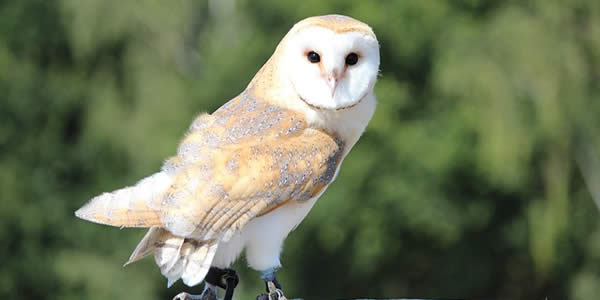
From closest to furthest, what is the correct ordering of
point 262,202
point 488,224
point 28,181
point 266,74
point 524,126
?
point 262,202 → point 266,74 → point 524,126 → point 488,224 → point 28,181

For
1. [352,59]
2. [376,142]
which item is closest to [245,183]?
[352,59]

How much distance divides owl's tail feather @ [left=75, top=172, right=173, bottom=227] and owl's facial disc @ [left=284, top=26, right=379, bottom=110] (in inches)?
17.4

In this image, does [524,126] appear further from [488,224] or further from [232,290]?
[232,290]

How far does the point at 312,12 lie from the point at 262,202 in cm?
971

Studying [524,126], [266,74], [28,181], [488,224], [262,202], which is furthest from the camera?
[28,181]

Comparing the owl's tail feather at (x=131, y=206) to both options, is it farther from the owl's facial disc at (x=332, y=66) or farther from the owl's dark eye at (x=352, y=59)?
the owl's dark eye at (x=352, y=59)

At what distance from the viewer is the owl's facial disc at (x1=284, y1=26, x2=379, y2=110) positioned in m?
2.82

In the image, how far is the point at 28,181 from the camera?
13.6 metres

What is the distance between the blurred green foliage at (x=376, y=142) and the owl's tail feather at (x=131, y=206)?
8054 mm

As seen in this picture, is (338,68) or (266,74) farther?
(266,74)

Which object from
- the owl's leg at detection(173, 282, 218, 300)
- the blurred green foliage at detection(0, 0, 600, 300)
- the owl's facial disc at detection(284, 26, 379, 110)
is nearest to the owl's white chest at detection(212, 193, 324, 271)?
the owl's leg at detection(173, 282, 218, 300)

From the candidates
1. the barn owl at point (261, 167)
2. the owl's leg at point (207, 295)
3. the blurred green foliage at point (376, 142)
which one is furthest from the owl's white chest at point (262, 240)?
the blurred green foliage at point (376, 142)

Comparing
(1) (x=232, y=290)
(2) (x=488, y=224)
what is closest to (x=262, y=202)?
(1) (x=232, y=290)

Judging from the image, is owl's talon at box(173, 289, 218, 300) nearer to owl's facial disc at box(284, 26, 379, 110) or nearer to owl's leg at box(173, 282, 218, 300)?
owl's leg at box(173, 282, 218, 300)
